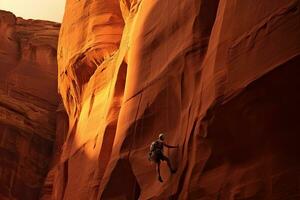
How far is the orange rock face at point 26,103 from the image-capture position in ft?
90.1

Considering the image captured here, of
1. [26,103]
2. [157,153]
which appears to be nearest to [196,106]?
[157,153]

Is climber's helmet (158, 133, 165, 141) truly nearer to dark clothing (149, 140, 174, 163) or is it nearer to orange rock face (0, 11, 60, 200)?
→ dark clothing (149, 140, 174, 163)

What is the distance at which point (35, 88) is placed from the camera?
3319 cm

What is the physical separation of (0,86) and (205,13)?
721 inches

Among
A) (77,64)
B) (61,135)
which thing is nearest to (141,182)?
(77,64)

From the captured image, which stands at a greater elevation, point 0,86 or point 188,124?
point 0,86

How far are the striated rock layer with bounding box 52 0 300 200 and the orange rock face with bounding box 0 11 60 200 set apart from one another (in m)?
4.30

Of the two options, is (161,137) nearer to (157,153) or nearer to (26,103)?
(157,153)

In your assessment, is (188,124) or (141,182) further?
(141,182)

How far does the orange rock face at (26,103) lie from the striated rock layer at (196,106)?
14.1 feet

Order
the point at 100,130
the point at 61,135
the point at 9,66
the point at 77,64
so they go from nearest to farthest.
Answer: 1. the point at 100,130
2. the point at 77,64
3. the point at 61,135
4. the point at 9,66

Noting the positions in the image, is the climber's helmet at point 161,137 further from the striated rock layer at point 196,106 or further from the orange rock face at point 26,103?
the orange rock face at point 26,103

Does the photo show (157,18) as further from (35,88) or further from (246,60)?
(35,88)

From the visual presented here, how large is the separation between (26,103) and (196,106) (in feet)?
58.7
